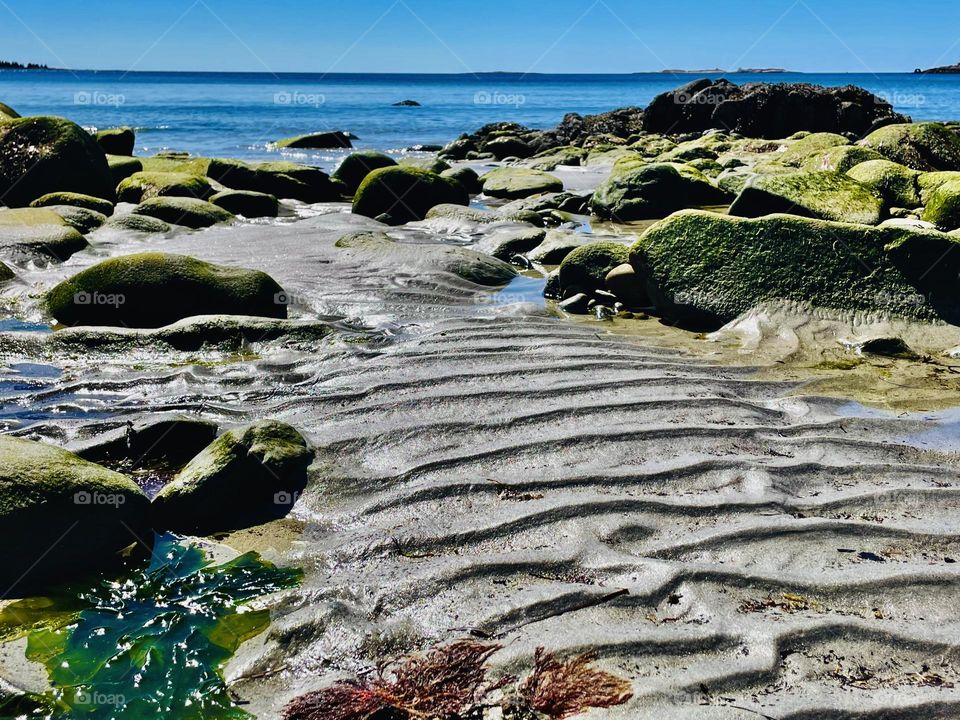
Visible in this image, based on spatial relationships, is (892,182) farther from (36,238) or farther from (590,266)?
(36,238)

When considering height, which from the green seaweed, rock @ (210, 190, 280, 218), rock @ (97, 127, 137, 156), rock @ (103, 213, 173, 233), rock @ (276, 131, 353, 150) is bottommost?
the green seaweed

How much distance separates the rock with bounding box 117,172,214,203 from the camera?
13.1m

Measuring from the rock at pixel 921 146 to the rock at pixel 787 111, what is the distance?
1372 cm

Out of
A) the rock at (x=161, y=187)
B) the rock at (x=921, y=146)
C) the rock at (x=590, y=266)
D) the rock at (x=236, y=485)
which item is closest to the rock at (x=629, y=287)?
the rock at (x=590, y=266)

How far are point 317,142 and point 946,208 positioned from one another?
21788mm

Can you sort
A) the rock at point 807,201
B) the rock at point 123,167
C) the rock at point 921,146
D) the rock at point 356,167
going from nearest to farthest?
1. the rock at point 807,201
2. the rock at point 921,146
3. the rock at point 123,167
4. the rock at point 356,167

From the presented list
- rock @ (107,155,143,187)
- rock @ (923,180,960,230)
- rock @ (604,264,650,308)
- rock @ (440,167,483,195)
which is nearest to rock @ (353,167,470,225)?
rock @ (440,167,483,195)

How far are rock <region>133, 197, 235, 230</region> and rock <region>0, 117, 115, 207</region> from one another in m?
2.02

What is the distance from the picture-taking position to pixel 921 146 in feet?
46.0

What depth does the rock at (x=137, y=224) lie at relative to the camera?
1051 cm

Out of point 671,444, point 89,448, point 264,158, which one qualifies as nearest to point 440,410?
point 671,444

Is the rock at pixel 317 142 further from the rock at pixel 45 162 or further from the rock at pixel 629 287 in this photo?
the rock at pixel 629 287

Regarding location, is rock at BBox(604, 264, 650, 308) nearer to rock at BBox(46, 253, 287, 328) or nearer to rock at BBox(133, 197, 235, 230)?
rock at BBox(46, 253, 287, 328)

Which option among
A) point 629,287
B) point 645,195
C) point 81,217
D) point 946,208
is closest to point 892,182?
point 946,208
